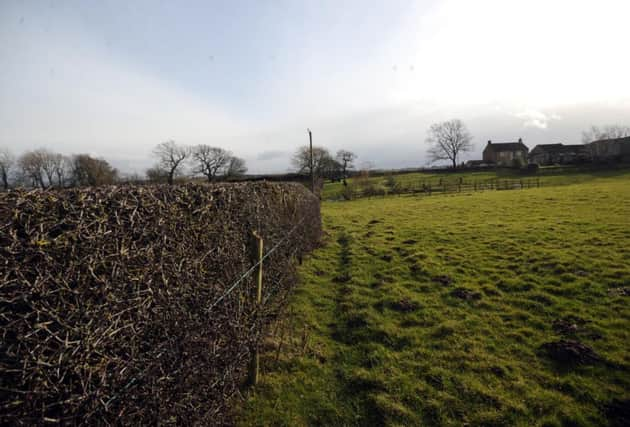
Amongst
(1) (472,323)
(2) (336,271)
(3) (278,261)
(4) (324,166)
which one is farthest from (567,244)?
(4) (324,166)

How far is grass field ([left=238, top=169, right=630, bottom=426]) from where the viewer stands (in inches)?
120

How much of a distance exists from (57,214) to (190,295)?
122 cm

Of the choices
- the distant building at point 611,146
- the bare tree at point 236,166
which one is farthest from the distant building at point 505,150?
the bare tree at point 236,166

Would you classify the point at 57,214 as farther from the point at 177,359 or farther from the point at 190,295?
the point at 177,359

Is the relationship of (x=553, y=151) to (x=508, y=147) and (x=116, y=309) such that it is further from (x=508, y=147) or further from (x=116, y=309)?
(x=116, y=309)

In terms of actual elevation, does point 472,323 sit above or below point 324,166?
below

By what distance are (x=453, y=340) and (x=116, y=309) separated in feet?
15.4

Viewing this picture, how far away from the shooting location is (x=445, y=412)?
302cm

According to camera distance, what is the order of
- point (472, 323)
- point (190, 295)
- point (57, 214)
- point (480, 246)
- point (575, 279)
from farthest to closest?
point (480, 246)
point (575, 279)
point (472, 323)
point (190, 295)
point (57, 214)

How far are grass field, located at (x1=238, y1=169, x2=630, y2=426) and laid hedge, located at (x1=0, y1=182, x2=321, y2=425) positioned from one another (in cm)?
127

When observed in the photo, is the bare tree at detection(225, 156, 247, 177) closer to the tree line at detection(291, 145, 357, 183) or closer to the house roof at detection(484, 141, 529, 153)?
the tree line at detection(291, 145, 357, 183)

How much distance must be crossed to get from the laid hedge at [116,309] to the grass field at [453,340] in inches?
50.2

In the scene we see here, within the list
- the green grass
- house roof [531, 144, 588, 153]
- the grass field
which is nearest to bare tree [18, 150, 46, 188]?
the grass field

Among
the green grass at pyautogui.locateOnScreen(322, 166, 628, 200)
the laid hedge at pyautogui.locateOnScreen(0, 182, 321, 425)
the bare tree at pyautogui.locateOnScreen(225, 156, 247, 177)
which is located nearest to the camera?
the laid hedge at pyautogui.locateOnScreen(0, 182, 321, 425)
